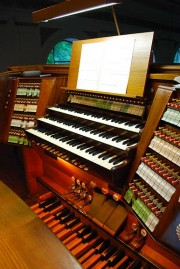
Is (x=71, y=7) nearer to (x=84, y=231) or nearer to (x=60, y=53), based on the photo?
(x=84, y=231)

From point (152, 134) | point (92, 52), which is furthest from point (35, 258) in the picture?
point (92, 52)

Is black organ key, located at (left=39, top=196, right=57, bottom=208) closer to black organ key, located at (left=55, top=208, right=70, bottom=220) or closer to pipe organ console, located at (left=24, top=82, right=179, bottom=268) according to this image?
pipe organ console, located at (left=24, top=82, right=179, bottom=268)

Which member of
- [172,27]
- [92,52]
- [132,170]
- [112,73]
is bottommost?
[132,170]

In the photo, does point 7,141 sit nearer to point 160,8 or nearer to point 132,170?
point 132,170

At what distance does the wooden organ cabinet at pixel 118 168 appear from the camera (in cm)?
158

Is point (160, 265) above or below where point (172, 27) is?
below

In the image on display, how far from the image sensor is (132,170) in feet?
6.10

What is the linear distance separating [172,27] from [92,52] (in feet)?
40.1

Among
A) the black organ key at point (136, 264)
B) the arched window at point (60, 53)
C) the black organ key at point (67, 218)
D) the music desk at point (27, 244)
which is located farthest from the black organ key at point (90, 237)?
the arched window at point (60, 53)

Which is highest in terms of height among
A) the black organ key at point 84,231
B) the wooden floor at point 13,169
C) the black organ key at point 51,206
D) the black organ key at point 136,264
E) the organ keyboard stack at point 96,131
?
the organ keyboard stack at point 96,131

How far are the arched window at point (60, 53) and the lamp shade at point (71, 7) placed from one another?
5.87 meters

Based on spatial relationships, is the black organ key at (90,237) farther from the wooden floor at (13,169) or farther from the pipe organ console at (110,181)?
the wooden floor at (13,169)

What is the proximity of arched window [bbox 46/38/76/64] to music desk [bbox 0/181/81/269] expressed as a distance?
24.4ft

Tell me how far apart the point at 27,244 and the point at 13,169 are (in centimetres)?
320
